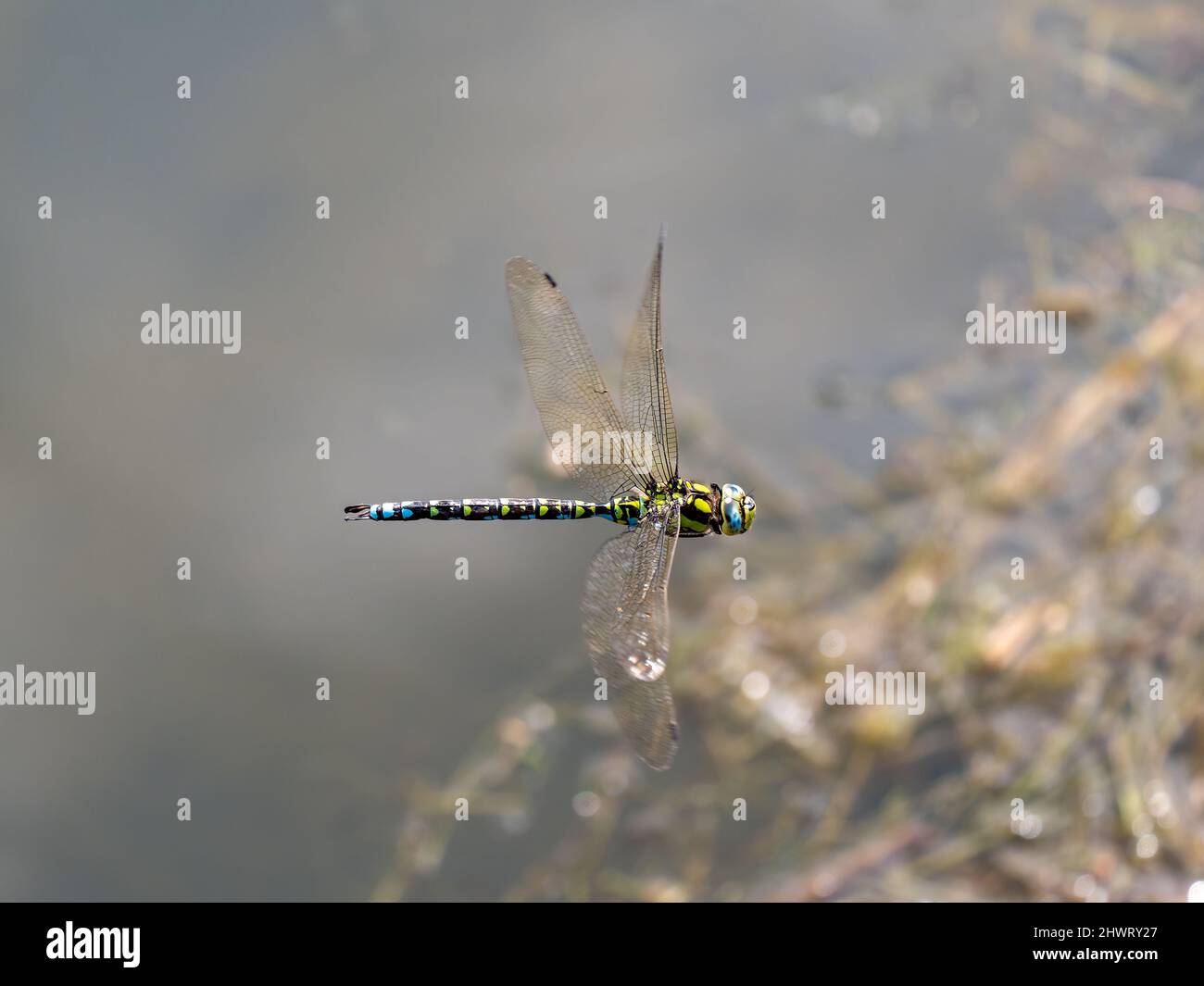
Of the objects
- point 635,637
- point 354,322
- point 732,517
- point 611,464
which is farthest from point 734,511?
point 354,322

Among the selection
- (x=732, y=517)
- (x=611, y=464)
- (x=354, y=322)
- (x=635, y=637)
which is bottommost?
(x=635, y=637)

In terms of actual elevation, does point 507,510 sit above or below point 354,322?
below

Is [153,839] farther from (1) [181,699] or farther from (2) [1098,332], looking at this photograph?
(2) [1098,332]

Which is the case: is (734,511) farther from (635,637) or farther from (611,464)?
(635,637)

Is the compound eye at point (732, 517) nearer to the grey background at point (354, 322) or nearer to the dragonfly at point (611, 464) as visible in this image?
the dragonfly at point (611, 464)

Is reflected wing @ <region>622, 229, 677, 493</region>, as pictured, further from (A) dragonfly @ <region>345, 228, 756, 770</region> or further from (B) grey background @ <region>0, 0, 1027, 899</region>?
(B) grey background @ <region>0, 0, 1027, 899</region>

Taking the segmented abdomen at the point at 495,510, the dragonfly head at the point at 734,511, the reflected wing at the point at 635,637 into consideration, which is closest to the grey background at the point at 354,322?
the segmented abdomen at the point at 495,510

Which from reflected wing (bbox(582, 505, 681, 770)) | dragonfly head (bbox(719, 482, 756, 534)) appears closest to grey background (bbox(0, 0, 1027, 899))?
dragonfly head (bbox(719, 482, 756, 534))
